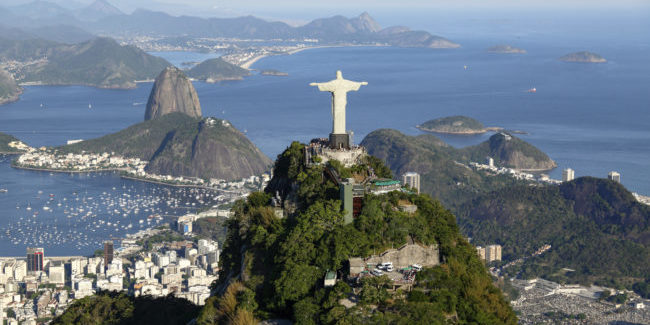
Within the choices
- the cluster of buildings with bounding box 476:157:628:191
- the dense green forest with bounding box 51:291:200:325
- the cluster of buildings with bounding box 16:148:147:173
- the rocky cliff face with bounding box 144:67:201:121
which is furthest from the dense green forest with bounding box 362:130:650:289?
the rocky cliff face with bounding box 144:67:201:121

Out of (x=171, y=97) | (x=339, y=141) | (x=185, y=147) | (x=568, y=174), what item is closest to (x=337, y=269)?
(x=339, y=141)

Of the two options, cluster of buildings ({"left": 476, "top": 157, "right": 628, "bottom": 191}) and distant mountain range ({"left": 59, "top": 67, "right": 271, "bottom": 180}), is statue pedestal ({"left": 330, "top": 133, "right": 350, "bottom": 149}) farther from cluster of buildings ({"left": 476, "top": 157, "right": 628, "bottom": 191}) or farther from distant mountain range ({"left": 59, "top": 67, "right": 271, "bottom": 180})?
distant mountain range ({"left": 59, "top": 67, "right": 271, "bottom": 180})

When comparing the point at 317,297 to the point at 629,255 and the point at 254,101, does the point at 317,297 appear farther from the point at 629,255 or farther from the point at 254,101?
the point at 254,101

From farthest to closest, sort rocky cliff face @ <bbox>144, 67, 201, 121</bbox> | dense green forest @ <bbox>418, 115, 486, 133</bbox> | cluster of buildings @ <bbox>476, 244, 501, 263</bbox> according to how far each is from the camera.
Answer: rocky cliff face @ <bbox>144, 67, 201, 121</bbox> → dense green forest @ <bbox>418, 115, 486, 133</bbox> → cluster of buildings @ <bbox>476, 244, 501, 263</bbox>

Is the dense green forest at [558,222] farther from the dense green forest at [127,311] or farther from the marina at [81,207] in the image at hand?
the dense green forest at [127,311]

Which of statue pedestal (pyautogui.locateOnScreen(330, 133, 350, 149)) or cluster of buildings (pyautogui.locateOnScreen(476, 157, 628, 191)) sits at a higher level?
statue pedestal (pyautogui.locateOnScreen(330, 133, 350, 149))

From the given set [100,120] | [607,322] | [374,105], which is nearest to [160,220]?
[607,322]
